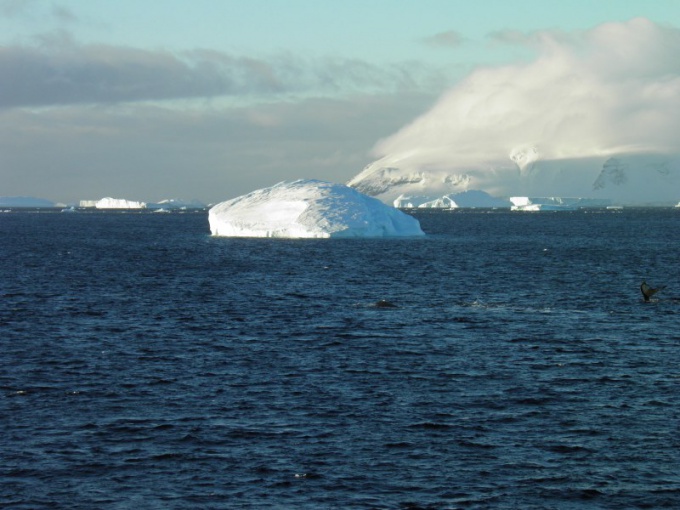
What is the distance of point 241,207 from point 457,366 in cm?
7897

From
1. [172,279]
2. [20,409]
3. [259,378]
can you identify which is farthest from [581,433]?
[172,279]

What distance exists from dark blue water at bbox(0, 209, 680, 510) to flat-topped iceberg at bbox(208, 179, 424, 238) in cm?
4603

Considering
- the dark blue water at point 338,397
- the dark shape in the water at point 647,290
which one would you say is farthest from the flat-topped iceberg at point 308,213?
the dark shape in the water at point 647,290

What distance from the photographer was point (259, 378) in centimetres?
2877

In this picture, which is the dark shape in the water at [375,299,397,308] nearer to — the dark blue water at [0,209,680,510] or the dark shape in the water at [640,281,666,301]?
the dark blue water at [0,209,680,510]

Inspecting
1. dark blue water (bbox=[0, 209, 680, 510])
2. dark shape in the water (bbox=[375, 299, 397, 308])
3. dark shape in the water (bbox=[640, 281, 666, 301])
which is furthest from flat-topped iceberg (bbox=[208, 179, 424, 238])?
dark shape in the water (bbox=[640, 281, 666, 301])

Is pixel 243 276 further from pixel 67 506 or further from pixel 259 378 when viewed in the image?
pixel 67 506

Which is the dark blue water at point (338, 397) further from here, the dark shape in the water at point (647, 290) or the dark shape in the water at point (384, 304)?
the dark shape in the water at point (647, 290)

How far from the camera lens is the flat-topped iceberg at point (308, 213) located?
101m

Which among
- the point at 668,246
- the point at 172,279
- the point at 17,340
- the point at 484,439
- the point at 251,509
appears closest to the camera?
the point at 251,509

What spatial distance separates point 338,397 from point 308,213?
75540mm

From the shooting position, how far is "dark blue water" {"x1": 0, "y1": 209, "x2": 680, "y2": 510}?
63.3 feet

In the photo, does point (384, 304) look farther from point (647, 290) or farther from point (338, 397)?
point (338, 397)

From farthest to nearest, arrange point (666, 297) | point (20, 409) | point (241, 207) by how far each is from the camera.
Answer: point (241, 207), point (666, 297), point (20, 409)
